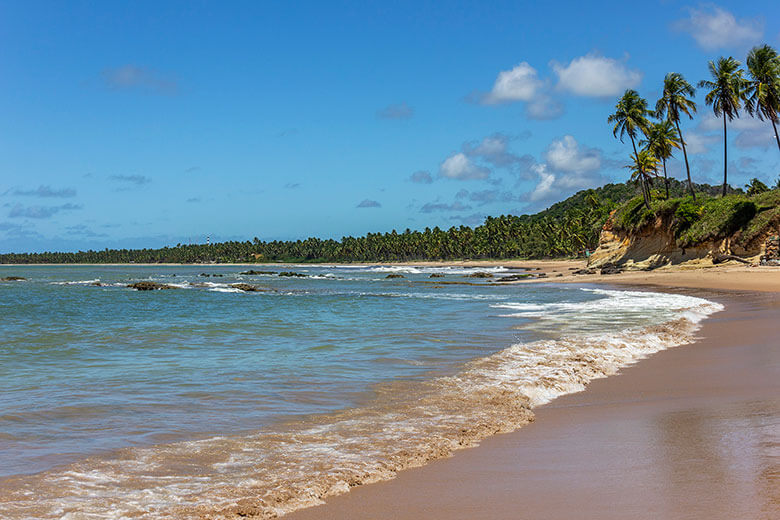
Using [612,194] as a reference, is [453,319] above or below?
below

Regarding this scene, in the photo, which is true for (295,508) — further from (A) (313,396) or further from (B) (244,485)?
(A) (313,396)

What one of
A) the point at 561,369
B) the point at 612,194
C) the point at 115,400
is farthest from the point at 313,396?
→ the point at 612,194

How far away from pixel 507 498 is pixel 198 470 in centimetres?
282

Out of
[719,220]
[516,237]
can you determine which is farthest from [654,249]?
[516,237]

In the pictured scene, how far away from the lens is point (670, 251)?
47.0 m

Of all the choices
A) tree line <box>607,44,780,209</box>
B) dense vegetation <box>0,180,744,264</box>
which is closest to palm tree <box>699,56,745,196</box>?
tree line <box>607,44,780,209</box>

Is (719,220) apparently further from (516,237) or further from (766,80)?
(516,237)

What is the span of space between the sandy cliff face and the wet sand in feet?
119

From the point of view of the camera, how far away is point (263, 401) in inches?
337

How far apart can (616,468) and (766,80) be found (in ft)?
157

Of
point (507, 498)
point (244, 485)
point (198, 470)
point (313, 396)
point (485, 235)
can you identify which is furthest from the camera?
point (485, 235)

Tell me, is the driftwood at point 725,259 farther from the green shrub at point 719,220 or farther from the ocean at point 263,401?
the ocean at point 263,401

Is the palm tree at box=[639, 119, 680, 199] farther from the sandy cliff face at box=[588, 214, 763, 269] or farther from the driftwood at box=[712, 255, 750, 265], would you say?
the driftwood at box=[712, 255, 750, 265]

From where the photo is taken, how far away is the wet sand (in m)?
3.94
